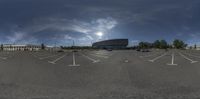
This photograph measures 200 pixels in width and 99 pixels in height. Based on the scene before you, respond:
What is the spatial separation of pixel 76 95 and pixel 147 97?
78.2 inches

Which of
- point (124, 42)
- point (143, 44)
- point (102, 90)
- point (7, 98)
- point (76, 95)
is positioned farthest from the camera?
point (143, 44)

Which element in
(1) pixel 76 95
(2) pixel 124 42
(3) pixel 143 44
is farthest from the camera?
(3) pixel 143 44

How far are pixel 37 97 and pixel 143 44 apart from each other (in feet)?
492

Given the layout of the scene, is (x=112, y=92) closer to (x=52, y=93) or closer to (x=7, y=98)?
(x=52, y=93)

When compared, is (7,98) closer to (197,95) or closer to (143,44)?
(197,95)

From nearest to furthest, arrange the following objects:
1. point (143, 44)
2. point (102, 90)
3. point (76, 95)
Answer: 1. point (76, 95)
2. point (102, 90)
3. point (143, 44)

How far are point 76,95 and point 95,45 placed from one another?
125 m

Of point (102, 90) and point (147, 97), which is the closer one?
point (147, 97)

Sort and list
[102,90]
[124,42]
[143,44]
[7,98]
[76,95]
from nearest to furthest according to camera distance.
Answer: [7,98]
[76,95]
[102,90]
[124,42]
[143,44]

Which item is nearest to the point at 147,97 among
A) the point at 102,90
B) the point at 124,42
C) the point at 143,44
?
the point at 102,90

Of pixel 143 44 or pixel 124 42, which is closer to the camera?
pixel 124 42

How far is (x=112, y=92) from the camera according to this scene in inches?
262

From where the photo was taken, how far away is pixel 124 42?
411 feet

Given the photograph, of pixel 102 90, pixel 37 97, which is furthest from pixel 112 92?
pixel 37 97
